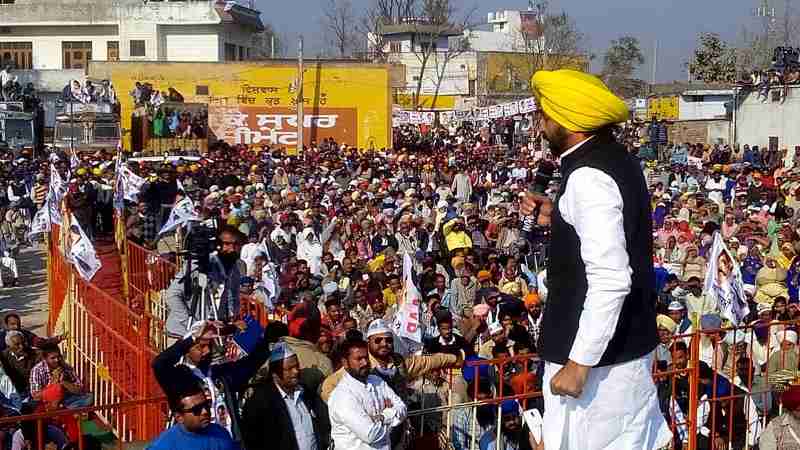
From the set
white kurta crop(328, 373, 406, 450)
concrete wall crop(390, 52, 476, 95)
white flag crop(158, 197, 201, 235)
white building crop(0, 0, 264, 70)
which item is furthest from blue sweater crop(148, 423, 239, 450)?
concrete wall crop(390, 52, 476, 95)

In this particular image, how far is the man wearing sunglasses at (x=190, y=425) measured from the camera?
4902mm

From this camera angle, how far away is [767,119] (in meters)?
35.2

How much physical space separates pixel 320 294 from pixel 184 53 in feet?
154

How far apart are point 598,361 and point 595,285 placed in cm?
22

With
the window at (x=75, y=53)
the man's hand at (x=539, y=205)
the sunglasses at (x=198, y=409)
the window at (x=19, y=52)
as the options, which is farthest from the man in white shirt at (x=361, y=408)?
the window at (x=19, y=52)

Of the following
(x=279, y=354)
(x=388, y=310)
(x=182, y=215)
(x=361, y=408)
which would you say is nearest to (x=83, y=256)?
(x=182, y=215)

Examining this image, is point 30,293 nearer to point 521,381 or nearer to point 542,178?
point 521,381

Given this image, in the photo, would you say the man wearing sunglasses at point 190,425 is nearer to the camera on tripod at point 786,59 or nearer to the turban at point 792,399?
the turban at point 792,399

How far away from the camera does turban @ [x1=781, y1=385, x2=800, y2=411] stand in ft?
19.2

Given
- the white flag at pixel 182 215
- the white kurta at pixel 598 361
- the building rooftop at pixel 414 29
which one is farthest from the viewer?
the building rooftop at pixel 414 29

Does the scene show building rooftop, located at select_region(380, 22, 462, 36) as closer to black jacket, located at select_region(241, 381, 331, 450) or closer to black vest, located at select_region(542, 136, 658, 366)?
black jacket, located at select_region(241, 381, 331, 450)

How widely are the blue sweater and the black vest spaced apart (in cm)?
226

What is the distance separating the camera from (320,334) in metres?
7.90

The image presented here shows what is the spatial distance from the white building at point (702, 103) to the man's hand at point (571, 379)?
4466 centimetres
